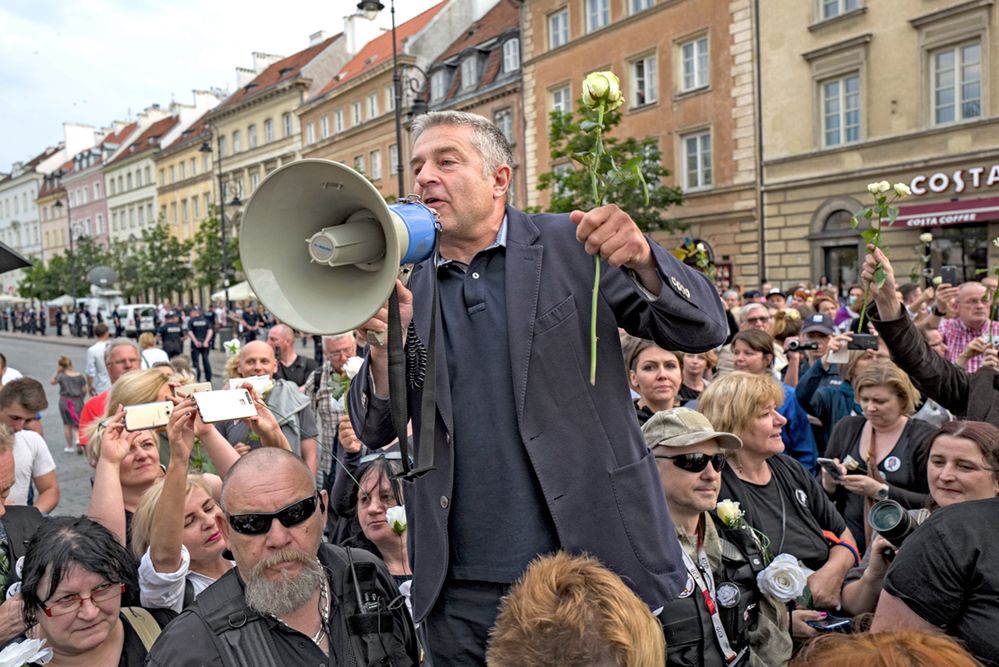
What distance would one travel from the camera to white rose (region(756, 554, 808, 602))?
114 inches

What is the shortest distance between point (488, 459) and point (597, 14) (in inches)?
1042

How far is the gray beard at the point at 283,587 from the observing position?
96.7 inches

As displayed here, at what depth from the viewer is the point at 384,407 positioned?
7.04ft

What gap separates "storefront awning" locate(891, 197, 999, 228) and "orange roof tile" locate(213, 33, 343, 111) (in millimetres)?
35722

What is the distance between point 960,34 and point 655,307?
63.6 feet

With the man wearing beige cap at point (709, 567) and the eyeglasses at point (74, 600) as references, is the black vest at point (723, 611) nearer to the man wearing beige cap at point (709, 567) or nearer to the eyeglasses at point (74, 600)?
the man wearing beige cap at point (709, 567)

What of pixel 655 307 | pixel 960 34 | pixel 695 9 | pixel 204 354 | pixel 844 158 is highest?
pixel 695 9

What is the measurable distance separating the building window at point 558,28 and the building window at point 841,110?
9.85 m

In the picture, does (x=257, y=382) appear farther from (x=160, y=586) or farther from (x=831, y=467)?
(x=831, y=467)

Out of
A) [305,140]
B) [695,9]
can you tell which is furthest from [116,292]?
[695,9]

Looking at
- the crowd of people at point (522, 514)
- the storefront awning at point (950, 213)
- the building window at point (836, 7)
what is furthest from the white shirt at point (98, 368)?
the building window at point (836, 7)

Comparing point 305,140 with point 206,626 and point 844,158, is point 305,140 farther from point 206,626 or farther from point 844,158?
point 206,626

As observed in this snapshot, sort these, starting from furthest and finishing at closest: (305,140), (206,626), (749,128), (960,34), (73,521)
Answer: (305,140)
(749,128)
(960,34)
(73,521)
(206,626)

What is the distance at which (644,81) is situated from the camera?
25.2m
